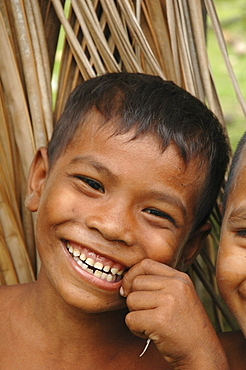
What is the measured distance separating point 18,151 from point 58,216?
0.59 meters

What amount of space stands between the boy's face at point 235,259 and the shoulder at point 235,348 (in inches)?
9.3

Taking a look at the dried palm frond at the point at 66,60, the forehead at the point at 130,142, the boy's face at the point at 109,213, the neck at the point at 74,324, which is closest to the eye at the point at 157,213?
the boy's face at the point at 109,213

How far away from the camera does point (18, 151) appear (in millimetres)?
2062

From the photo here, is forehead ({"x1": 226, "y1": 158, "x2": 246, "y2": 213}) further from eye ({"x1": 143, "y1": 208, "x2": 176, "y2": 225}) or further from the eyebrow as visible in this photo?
the eyebrow

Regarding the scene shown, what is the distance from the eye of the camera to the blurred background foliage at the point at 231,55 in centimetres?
379

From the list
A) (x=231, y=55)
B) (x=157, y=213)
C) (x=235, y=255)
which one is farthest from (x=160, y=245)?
(x=231, y=55)

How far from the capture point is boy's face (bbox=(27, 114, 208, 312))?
149 cm

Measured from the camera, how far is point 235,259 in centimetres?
146

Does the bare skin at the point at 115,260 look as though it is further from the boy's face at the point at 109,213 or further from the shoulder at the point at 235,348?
the shoulder at the point at 235,348

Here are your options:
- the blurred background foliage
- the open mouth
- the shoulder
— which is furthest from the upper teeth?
the blurred background foliage

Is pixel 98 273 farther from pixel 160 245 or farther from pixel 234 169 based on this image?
pixel 234 169

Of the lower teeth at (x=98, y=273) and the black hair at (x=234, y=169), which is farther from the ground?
the black hair at (x=234, y=169)

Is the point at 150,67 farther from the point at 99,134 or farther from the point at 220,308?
the point at 220,308

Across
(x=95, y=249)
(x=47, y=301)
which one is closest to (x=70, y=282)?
(x=95, y=249)
